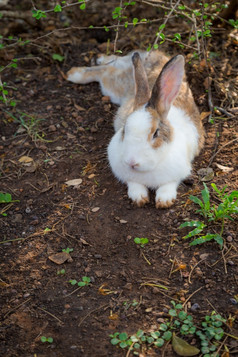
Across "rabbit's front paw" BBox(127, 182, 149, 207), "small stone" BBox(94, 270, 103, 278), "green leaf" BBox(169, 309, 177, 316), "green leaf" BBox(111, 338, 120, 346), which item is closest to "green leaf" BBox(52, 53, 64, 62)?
"rabbit's front paw" BBox(127, 182, 149, 207)

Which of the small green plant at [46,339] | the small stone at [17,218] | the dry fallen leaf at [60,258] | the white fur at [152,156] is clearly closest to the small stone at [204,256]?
the white fur at [152,156]

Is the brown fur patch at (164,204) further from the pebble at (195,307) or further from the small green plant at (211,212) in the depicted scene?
the pebble at (195,307)

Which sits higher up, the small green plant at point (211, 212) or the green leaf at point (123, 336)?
the small green plant at point (211, 212)

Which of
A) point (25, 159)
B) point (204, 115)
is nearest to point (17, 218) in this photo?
point (25, 159)

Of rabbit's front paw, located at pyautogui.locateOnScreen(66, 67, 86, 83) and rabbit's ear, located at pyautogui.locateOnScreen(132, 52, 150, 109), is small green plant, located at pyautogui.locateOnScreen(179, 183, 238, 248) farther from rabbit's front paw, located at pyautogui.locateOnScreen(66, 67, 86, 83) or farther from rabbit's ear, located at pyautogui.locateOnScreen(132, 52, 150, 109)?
rabbit's front paw, located at pyautogui.locateOnScreen(66, 67, 86, 83)

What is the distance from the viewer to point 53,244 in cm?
373

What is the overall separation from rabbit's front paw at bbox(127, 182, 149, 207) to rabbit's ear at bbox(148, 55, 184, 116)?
695 millimetres

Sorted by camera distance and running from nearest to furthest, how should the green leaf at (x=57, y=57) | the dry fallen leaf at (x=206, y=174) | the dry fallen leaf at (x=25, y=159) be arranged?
the dry fallen leaf at (x=206, y=174), the dry fallen leaf at (x=25, y=159), the green leaf at (x=57, y=57)

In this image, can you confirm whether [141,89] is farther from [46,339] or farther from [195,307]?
[46,339]

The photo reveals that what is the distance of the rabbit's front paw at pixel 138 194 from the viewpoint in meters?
4.00

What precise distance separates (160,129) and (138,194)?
62cm

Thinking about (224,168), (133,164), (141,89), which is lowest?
(224,168)

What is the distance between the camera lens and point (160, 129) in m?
3.87

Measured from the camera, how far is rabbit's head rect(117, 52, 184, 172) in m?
3.63
